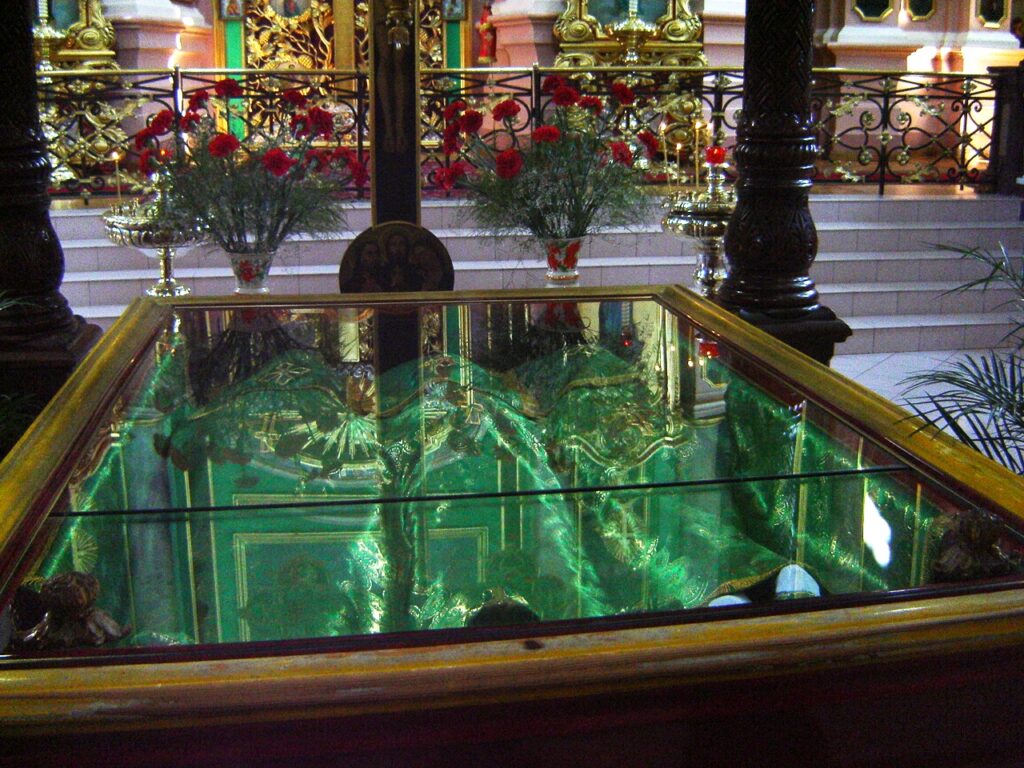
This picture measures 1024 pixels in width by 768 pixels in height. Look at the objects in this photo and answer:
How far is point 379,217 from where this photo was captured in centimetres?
469

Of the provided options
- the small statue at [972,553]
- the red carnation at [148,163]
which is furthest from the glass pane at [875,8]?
the small statue at [972,553]

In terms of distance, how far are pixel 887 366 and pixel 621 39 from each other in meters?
5.03

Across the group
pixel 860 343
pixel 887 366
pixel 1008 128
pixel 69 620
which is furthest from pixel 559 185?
pixel 1008 128

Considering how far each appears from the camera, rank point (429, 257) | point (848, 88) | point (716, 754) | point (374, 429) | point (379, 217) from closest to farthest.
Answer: point (716, 754), point (374, 429), point (429, 257), point (379, 217), point (848, 88)

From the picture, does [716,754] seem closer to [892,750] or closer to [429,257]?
[892,750]

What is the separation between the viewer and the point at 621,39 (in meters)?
10.8

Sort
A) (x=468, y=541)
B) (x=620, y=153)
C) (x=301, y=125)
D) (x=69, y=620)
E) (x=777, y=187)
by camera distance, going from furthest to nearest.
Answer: (x=301, y=125) → (x=620, y=153) → (x=777, y=187) → (x=468, y=541) → (x=69, y=620)


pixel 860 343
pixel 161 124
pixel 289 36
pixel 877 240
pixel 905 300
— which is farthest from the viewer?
pixel 289 36

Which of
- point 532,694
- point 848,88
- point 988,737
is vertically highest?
point 848,88

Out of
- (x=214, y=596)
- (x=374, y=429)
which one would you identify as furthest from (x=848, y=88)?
(x=214, y=596)

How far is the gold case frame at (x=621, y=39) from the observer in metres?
10.8

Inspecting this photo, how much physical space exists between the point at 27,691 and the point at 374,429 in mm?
979

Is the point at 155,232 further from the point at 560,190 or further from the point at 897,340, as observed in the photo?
the point at 897,340

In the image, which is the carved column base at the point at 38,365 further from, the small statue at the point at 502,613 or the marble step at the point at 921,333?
the marble step at the point at 921,333
